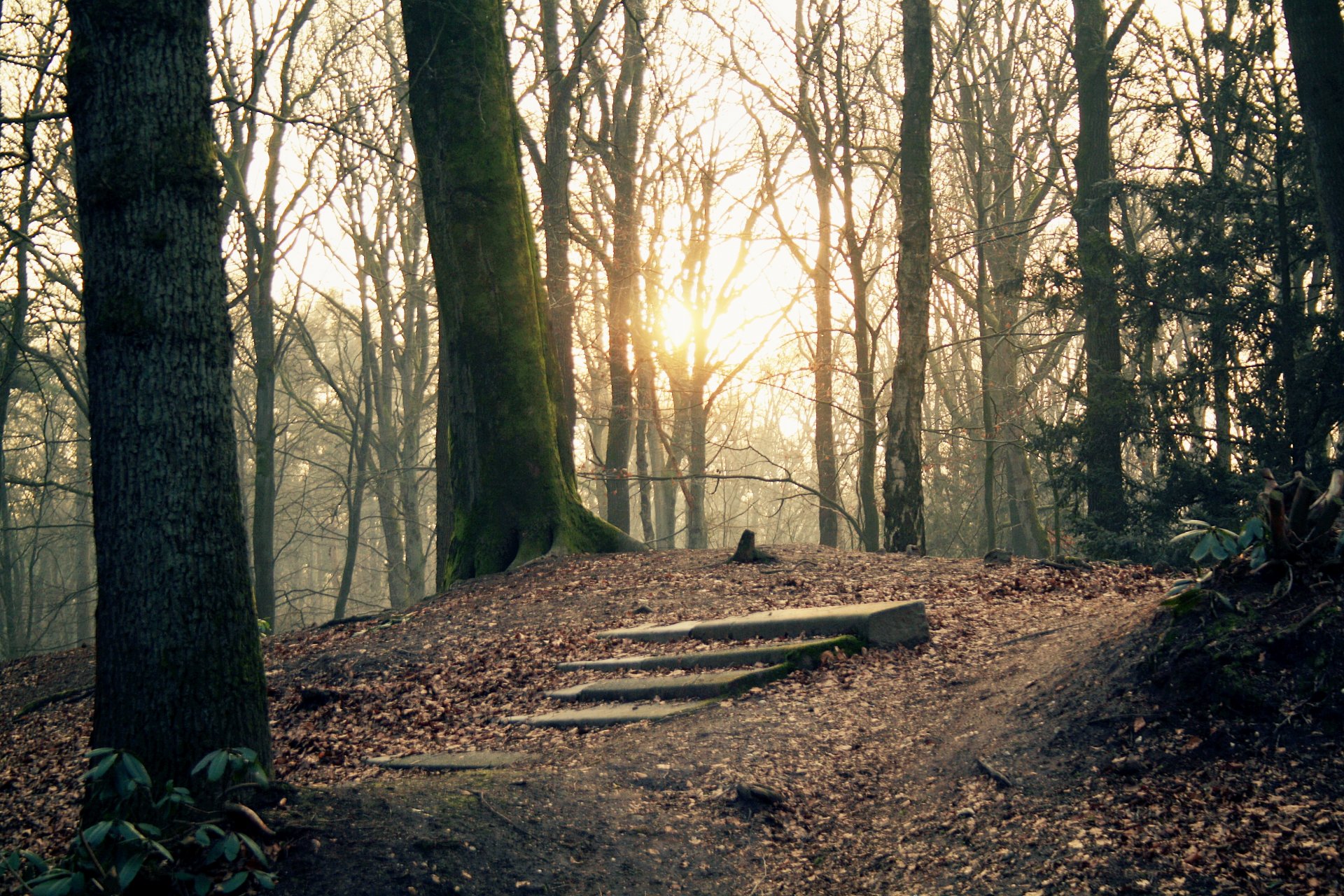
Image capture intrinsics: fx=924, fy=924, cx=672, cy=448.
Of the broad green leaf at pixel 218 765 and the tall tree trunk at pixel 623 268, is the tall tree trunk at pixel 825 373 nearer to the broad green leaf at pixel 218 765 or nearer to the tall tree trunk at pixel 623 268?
the tall tree trunk at pixel 623 268

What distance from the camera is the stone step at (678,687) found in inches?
223

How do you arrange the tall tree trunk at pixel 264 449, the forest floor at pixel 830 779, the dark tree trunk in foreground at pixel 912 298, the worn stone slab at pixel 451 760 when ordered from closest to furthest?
the forest floor at pixel 830 779
the worn stone slab at pixel 451 760
the dark tree trunk in foreground at pixel 912 298
the tall tree trunk at pixel 264 449

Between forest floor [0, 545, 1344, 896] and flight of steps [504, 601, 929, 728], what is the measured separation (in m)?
0.14

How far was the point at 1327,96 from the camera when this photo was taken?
27.2 ft

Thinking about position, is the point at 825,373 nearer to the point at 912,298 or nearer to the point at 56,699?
the point at 912,298

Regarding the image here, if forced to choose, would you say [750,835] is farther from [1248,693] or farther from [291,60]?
[291,60]

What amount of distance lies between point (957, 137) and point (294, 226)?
47.5ft

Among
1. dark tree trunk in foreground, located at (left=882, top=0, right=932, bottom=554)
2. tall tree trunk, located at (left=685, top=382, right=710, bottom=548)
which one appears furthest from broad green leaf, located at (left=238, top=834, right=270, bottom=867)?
tall tree trunk, located at (left=685, top=382, right=710, bottom=548)

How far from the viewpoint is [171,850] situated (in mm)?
3197

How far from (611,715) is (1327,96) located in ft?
27.3

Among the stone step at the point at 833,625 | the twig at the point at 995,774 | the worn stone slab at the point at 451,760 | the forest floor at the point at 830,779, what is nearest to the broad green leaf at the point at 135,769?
the forest floor at the point at 830,779

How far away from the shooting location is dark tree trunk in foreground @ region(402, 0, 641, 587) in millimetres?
10180

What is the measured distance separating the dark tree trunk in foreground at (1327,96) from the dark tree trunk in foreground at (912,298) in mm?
4116

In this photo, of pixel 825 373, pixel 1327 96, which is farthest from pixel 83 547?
pixel 1327 96
